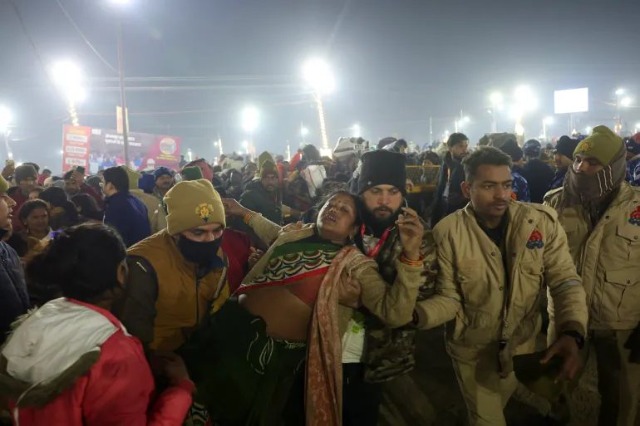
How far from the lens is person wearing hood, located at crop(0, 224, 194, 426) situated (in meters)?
1.50

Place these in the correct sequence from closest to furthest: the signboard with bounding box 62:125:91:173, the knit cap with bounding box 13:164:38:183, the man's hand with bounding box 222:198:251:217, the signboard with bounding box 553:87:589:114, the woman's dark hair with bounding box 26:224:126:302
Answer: the woman's dark hair with bounding box 26:224:126:302, the man's hand with bounding box 222:198:251:217, the knit cap with bounding box 13:164:38:183, the signboard with bounding box 62:125:91:173, the signboard with bounding box 553:87:589:114

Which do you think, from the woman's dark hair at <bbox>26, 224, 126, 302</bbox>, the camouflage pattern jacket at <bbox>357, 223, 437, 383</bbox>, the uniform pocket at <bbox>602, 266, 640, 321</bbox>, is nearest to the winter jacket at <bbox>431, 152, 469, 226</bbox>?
the uniform pocket at <bbox>602, 266, 640, 321</bbox>

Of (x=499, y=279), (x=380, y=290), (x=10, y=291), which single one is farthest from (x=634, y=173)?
(x=10, y=291)

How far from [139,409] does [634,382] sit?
357 centimetres

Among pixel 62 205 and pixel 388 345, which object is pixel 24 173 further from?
pixel 388 345

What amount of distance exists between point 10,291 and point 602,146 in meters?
4.62

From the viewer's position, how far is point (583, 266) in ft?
10.7

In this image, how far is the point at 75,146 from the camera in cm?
1550

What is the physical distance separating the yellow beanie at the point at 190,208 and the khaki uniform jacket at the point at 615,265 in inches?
114

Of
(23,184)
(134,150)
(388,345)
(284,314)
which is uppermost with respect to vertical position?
(134,150)

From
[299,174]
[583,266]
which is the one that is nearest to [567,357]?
[583,266]

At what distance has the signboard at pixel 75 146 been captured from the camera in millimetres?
15359

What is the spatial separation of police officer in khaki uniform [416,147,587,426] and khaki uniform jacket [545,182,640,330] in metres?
0.59

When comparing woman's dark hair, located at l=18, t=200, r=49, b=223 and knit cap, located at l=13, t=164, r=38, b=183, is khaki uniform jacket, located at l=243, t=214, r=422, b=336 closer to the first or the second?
woman's dark hair, located at l=18, t=200, r=49, b=223
